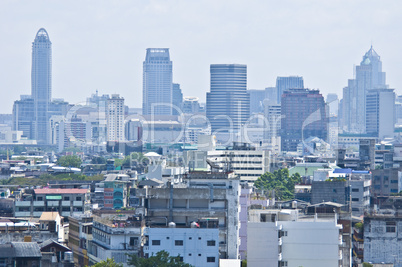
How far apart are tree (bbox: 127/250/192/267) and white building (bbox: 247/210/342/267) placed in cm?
496

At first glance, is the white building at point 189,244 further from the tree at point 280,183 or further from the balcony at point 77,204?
the tree at point 280,183

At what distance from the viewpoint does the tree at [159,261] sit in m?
42.0

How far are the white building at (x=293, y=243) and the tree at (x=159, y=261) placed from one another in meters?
4.96

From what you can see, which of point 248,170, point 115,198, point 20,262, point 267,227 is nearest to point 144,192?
point 267,227

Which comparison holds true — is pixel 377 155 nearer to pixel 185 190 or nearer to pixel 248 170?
pixel 248 170

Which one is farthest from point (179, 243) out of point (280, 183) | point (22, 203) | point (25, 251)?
point (280, 183)

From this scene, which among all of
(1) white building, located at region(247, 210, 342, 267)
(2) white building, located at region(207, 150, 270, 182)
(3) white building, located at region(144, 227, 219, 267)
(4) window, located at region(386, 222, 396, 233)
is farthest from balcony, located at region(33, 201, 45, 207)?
(2) white building, located at region(207, 150, 270, 182)

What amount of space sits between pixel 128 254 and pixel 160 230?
5.02 ft

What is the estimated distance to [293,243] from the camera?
47.3 m

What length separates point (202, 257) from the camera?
4428 centimetres

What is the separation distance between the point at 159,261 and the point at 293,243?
24.3ft

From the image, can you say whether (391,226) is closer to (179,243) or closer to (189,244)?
(189,244)

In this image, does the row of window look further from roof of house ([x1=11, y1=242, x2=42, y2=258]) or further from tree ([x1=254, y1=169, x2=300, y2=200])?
tree ([x1=254, y1=169, x2=300, y2=200])

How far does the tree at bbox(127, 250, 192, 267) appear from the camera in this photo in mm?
41969
